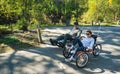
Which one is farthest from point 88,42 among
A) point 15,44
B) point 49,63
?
point 15,44

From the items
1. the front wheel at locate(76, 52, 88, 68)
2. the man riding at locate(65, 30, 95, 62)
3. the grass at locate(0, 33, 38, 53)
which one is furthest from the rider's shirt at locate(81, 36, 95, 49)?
the grass at locate(0, 33, 38, 53)

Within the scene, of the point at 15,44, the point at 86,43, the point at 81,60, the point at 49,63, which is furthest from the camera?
the point at 15,44

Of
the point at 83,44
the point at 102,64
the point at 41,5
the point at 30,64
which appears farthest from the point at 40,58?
the point at 41,5

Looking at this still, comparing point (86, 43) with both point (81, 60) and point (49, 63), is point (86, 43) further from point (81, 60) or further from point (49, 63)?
point (49, 63)

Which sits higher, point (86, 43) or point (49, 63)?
point (86, 43)

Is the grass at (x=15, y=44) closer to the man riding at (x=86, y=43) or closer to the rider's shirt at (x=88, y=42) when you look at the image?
the man riding at (x=86, y=43)

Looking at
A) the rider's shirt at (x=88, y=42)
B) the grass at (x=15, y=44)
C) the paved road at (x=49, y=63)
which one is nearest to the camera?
the paved road at (x=49, y=63)

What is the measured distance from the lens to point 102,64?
1080 cm

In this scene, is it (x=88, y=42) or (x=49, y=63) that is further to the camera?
(x=88, y=42)

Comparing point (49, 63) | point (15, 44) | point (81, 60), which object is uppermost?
point (15, 44)

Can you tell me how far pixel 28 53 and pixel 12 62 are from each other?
1.64 m

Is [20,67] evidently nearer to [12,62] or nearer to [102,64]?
[12,62]

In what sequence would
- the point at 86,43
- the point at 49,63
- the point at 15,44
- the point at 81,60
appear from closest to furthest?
the point at 81,60 < the point at 49,63 < the point at 86,43 < the point at 15,44

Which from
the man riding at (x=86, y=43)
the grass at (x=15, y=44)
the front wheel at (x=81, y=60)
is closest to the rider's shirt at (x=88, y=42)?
the man riding at (x=86, y=43)
